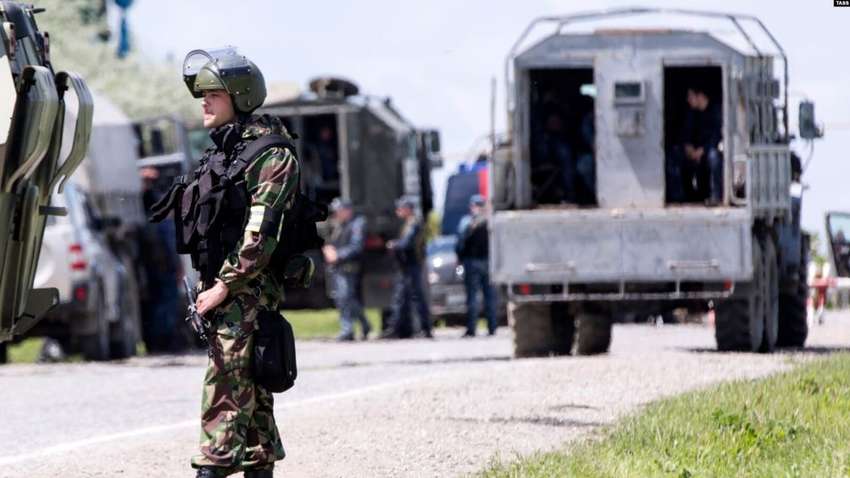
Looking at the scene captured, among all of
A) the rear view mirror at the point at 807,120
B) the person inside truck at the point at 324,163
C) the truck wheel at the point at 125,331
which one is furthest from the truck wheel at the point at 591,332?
the person inside truck at the point at 324,163

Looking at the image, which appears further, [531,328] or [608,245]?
[531,328]

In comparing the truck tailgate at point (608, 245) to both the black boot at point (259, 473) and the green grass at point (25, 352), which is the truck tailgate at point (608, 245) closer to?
the green grass at point (25, 352)

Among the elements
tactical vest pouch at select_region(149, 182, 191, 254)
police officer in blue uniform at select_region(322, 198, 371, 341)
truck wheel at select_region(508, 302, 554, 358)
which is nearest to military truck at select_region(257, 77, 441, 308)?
police officer in blue uniform at select_region(322, 198, 371, 341)

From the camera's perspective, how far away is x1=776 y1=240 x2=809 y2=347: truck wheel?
74.4ft

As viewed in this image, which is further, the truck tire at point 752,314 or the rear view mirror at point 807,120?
the rear view mirror at point 807,120

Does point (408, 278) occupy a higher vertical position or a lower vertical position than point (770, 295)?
lower

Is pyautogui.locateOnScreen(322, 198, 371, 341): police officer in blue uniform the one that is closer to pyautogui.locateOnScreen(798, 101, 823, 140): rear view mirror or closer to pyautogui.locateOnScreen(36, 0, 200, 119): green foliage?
pyautogui.locateOnScreen(798, 101, 823, 140): rear view mirror

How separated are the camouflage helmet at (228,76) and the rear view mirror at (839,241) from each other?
618 inches

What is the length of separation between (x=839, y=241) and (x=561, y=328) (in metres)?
4.23

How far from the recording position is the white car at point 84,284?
22.6 m

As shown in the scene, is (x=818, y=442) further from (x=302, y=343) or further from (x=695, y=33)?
A: (x=302, y=343)

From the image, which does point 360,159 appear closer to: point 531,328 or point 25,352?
point 25,352

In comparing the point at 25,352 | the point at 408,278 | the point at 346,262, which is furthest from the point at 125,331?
the point at 25,352

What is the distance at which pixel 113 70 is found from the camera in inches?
2395
